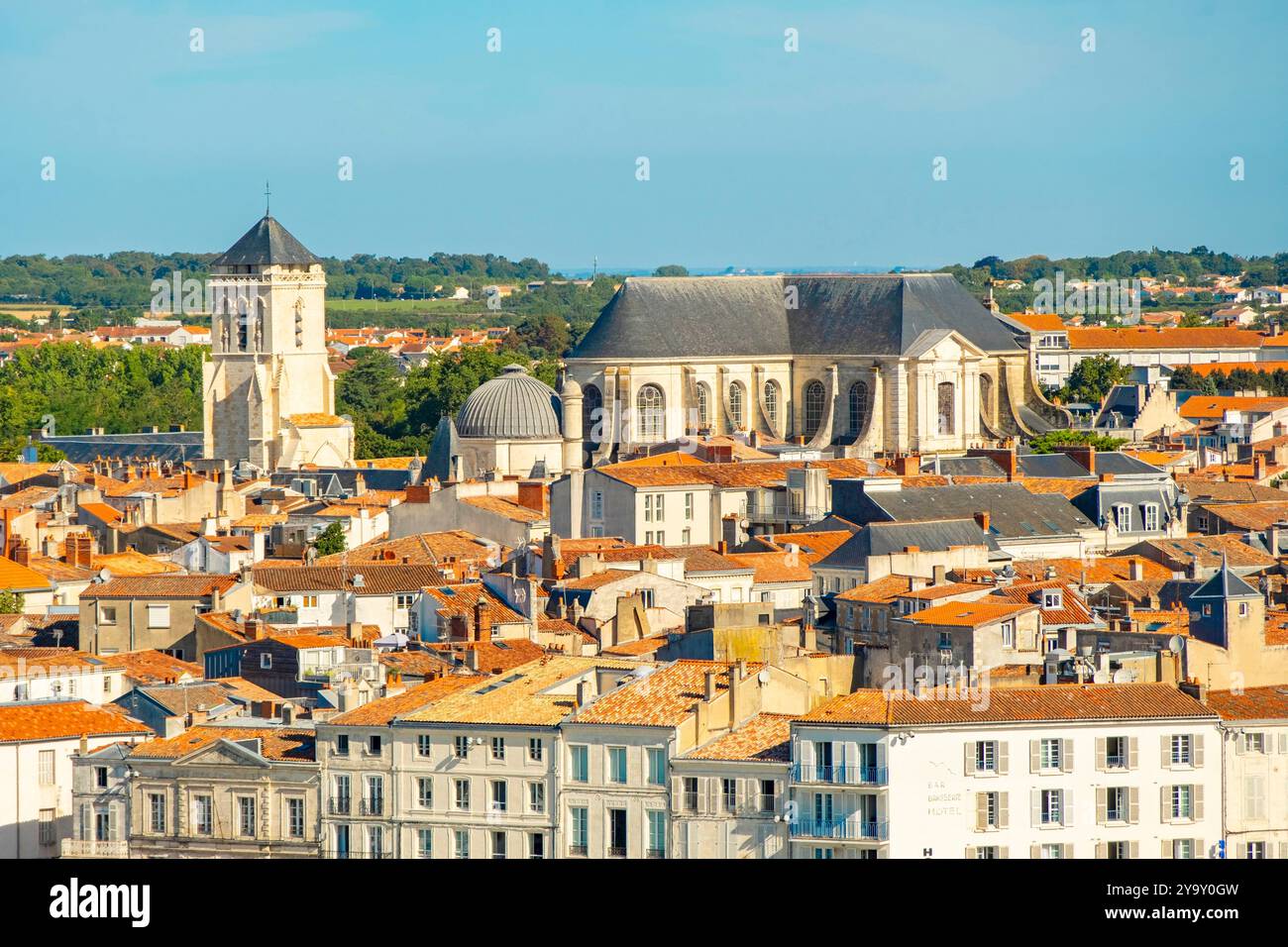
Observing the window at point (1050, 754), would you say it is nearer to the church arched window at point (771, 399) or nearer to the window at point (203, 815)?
the window at point (203, 815)

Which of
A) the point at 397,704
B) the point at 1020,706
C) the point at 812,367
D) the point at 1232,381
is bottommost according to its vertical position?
the point at 397,704

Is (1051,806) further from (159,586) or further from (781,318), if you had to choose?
(781,318)

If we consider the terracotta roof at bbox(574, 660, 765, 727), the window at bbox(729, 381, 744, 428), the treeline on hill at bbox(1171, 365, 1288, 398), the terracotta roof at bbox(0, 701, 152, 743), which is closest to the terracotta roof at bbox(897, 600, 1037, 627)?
the terracotta roof at bbox(574, 660, 765, 727)

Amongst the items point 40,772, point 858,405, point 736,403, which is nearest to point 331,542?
point 40,772

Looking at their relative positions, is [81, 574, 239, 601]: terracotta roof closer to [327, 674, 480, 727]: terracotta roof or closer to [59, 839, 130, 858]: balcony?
[327, 674, 480, 727]: terracotta roof

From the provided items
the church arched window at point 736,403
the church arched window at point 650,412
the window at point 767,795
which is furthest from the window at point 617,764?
the church arched window at point 736,403
